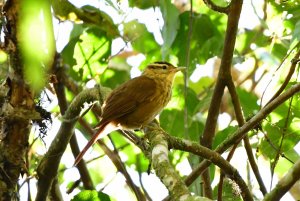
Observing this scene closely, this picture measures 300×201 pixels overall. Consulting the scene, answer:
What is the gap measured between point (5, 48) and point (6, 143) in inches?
22.3

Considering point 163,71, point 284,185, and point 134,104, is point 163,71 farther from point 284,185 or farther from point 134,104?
point 284,185

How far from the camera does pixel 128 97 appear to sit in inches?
175

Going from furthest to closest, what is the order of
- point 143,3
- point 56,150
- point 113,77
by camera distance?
point 113,77 → point 143,3 → point 56,150

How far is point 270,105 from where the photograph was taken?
317cm

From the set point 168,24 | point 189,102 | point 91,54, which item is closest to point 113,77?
point 91,54

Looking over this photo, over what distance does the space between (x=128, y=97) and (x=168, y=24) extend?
835mm

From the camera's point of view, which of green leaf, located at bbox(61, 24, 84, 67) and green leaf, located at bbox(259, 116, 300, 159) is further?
green leaf, located at bbox(61, 24, 84, 67)

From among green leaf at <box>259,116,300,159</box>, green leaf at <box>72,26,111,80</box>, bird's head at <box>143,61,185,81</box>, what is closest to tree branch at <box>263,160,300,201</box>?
green leaf at <box>259,116,300,159</box>

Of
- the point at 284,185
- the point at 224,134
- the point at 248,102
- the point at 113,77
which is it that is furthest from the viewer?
the point at 113,77

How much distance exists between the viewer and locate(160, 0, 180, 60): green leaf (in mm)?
3725

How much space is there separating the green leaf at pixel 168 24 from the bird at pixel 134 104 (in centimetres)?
53

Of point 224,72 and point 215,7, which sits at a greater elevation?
point 215,7

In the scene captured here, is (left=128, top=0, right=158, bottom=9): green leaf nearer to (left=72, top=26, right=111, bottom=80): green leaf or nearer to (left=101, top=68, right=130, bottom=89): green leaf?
(left=72, top=26, right=111, bottom=80): green leaf

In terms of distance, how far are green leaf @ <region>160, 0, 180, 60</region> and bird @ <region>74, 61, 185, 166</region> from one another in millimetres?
530
